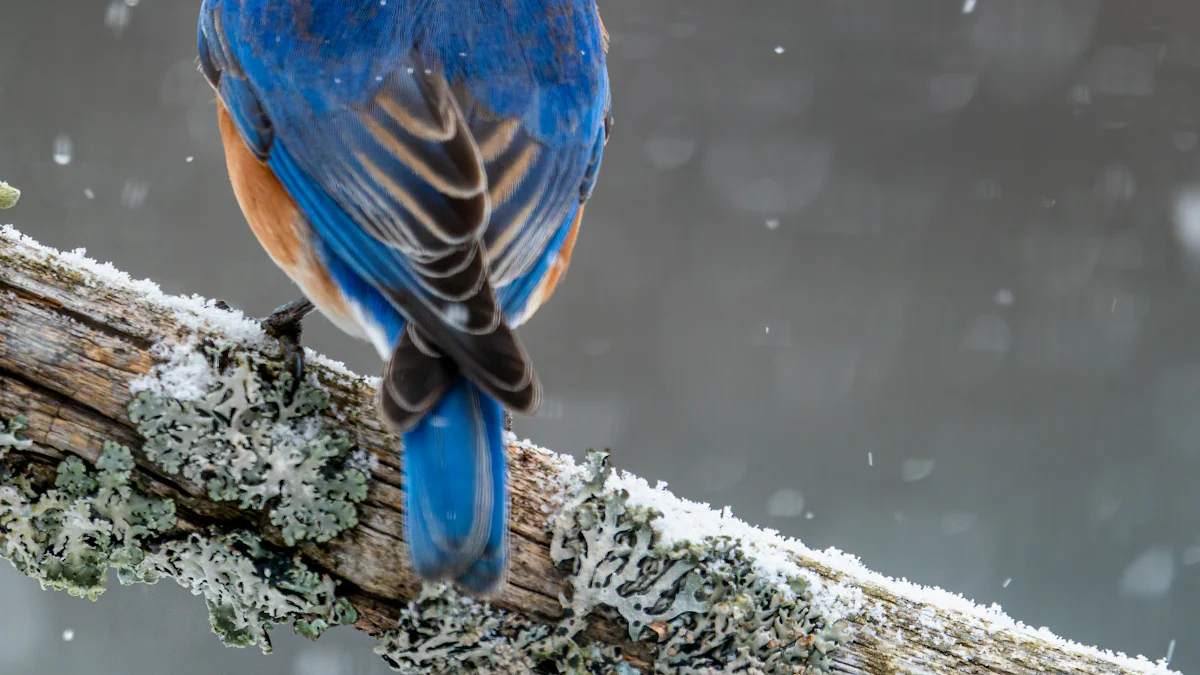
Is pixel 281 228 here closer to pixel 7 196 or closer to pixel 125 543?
pixel 7 196

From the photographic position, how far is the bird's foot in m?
2.29

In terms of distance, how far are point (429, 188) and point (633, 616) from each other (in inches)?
37.0

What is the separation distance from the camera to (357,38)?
2.68m

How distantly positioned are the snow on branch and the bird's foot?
4 cm

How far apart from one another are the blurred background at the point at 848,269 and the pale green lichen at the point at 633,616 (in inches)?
112

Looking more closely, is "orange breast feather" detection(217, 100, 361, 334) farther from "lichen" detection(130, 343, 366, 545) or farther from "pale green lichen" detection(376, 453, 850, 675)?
"pale green lichen" detection(376, 453, 850, 675)

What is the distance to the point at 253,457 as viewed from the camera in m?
2.13

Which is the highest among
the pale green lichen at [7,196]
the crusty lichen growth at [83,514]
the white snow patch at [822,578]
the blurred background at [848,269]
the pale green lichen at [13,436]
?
the blurred background at [848,269]

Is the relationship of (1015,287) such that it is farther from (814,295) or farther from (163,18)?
(163,18)

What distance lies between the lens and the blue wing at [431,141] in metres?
2.20

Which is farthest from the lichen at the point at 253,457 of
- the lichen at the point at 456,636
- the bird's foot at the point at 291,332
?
the lichen at the point at 456,636

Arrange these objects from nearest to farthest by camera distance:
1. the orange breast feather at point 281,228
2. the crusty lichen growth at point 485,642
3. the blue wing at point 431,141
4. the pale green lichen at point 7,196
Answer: the crusty lichen growth at point 485,642 → the blue wing at point 431,141 → the pale green lichen at point 7,196 → the orange breast feather at point 281,228

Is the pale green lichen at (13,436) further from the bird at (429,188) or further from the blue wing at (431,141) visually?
the blue wing at (431,141)

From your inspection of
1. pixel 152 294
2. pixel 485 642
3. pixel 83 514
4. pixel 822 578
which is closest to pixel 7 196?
pixel 152 294
